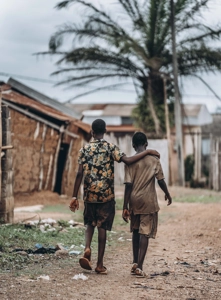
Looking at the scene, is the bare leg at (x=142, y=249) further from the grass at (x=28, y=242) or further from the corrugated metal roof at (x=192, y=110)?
the corrugated metal roof at (x=192, y=110)

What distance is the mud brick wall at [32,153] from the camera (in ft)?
51.6

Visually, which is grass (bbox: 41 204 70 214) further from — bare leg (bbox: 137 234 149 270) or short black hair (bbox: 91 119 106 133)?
bare leg (bbox: 137 234 149 270)

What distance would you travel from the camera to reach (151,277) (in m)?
6.47

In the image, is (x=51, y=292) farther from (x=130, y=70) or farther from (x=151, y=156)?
(x=130, y=70)

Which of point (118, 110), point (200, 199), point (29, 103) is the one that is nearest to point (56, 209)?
point (29, 103)

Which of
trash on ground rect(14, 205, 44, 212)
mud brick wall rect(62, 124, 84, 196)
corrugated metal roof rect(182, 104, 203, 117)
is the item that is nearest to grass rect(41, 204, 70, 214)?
trash on ground rect(14, 205, 44, 212)

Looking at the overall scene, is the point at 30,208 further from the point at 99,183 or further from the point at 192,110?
the point at 192,110

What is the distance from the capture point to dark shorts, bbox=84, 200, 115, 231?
665cm

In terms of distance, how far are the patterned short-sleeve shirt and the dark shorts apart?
7 centimetres

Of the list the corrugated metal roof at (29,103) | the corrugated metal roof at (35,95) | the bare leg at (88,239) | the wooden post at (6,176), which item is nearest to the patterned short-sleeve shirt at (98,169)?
the bare leg at (88,239)

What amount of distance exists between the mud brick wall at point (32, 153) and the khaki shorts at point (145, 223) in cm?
935

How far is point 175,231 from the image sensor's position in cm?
1052

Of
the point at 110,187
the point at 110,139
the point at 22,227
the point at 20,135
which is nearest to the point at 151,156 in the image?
the point at 110,187

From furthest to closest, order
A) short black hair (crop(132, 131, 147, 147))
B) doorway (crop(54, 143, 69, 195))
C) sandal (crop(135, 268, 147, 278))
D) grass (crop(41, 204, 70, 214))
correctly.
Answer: doorway (crop(54, 143, 69, 195)) < grass (crop(41, 204, 70, 214)) < short black hair (crop(132, 131, 147, 147)) < sandal (crop(135, 268, 147, 278))
